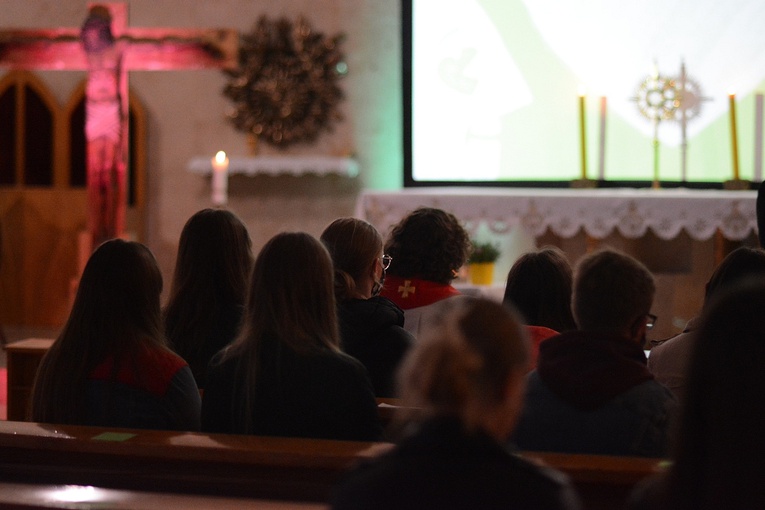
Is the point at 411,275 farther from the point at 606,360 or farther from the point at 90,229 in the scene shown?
the point at 90,229

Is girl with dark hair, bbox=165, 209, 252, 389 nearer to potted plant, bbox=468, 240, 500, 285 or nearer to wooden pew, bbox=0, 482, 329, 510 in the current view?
wooden pew, bbox=0, 482, 329, 510

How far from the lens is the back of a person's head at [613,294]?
2.14m

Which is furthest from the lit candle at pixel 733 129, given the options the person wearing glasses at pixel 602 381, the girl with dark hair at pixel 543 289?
the person wearing glasses at pixel 602 381

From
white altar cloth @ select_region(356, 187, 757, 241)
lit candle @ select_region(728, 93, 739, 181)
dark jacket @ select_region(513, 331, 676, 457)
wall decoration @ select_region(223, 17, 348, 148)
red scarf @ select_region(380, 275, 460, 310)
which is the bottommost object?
dark jacket @ select_region(513, 331, 676, 457)

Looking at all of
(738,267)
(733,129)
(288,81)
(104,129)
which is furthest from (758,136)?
(104,129)

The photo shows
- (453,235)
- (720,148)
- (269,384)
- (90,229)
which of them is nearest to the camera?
(269,384)

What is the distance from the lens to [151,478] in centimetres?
214

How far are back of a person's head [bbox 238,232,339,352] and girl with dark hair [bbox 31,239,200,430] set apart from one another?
350 mm

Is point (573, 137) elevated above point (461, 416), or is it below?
above

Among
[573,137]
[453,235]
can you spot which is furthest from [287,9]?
[453,235]

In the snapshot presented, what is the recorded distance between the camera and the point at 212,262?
3133mm

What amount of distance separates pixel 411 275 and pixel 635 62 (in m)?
5.00

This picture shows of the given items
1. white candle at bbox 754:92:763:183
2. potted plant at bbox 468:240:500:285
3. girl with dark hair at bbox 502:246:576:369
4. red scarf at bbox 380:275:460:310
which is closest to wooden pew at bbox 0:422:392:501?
girl with dark hair at bbox 502:246:576:369

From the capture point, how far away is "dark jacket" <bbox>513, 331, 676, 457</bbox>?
2080 millimetres
